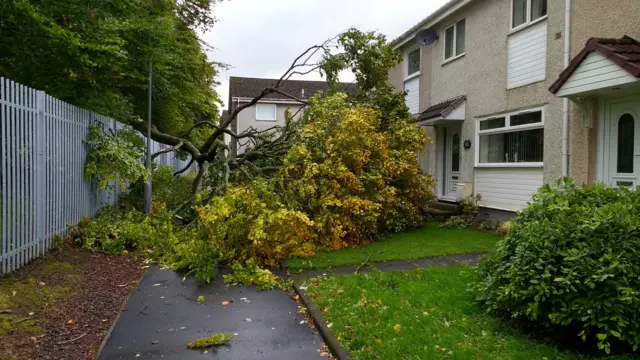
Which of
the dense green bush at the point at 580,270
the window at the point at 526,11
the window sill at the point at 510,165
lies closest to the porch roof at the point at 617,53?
the window sill at the point at 510,165

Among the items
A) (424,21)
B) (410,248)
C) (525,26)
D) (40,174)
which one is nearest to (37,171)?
(40,174)

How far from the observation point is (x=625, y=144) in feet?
24.1

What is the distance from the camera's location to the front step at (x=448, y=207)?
11.2 metres

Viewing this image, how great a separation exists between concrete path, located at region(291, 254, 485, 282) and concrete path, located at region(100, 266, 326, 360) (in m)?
0.91

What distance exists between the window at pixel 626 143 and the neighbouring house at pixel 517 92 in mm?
24

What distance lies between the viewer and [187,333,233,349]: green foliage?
13.5 ft

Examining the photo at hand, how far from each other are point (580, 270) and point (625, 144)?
5.02 m

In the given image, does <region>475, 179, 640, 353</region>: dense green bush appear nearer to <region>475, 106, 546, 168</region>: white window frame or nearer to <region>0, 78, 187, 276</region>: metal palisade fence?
<region>475, 106, 546, 168</region>: white window frame

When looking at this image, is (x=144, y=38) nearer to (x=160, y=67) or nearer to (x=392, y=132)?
(x=160, y=67)

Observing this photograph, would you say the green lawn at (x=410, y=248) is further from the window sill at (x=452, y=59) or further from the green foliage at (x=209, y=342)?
the window sill at (x=452, y=59)

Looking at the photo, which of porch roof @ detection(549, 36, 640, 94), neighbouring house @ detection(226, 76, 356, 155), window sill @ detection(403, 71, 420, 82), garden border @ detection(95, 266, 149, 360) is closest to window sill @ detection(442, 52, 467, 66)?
window sill @ detection(403, 71, 420, 82)

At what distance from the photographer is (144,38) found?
8.85 meters

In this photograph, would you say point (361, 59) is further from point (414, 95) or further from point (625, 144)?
point (625, 144)

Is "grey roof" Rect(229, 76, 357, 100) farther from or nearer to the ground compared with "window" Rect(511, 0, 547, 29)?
farther from the ground
